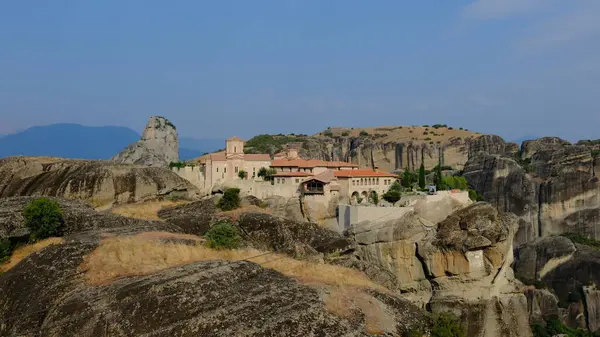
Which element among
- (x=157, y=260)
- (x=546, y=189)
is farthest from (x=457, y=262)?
(x=546, y=189)

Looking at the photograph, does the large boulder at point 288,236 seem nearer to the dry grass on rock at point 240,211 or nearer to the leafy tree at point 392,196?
the dry grass on rock at point 240,211

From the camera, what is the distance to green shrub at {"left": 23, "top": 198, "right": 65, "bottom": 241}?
40.2m

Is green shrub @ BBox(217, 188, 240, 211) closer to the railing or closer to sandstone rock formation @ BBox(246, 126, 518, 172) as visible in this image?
the railing

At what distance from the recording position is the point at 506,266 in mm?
55125

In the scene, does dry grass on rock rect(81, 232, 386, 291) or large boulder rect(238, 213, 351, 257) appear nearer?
dry grass on rock rect(81, 232, 386, 291)

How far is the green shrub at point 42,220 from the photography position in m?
40.2

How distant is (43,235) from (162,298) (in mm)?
19091

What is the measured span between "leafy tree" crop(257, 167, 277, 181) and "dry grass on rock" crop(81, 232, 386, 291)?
23350 millimetres

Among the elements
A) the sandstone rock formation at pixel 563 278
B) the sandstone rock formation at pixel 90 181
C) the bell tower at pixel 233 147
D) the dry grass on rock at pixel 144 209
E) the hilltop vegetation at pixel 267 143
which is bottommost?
the sandstone rock formation at pixel 563 278

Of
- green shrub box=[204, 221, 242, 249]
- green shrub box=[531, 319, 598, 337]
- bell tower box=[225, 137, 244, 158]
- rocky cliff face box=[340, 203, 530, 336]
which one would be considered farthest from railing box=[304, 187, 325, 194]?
A: green shrub box=[531, 319, 598, 337]

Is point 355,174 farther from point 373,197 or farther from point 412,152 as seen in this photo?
point 412,152

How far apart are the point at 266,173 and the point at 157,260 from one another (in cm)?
3180

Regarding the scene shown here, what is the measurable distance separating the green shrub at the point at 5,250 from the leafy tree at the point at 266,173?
28.8m

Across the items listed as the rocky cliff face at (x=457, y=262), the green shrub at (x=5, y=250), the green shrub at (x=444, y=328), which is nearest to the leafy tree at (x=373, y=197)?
the rocky cliff face at (x=457, y=262)
